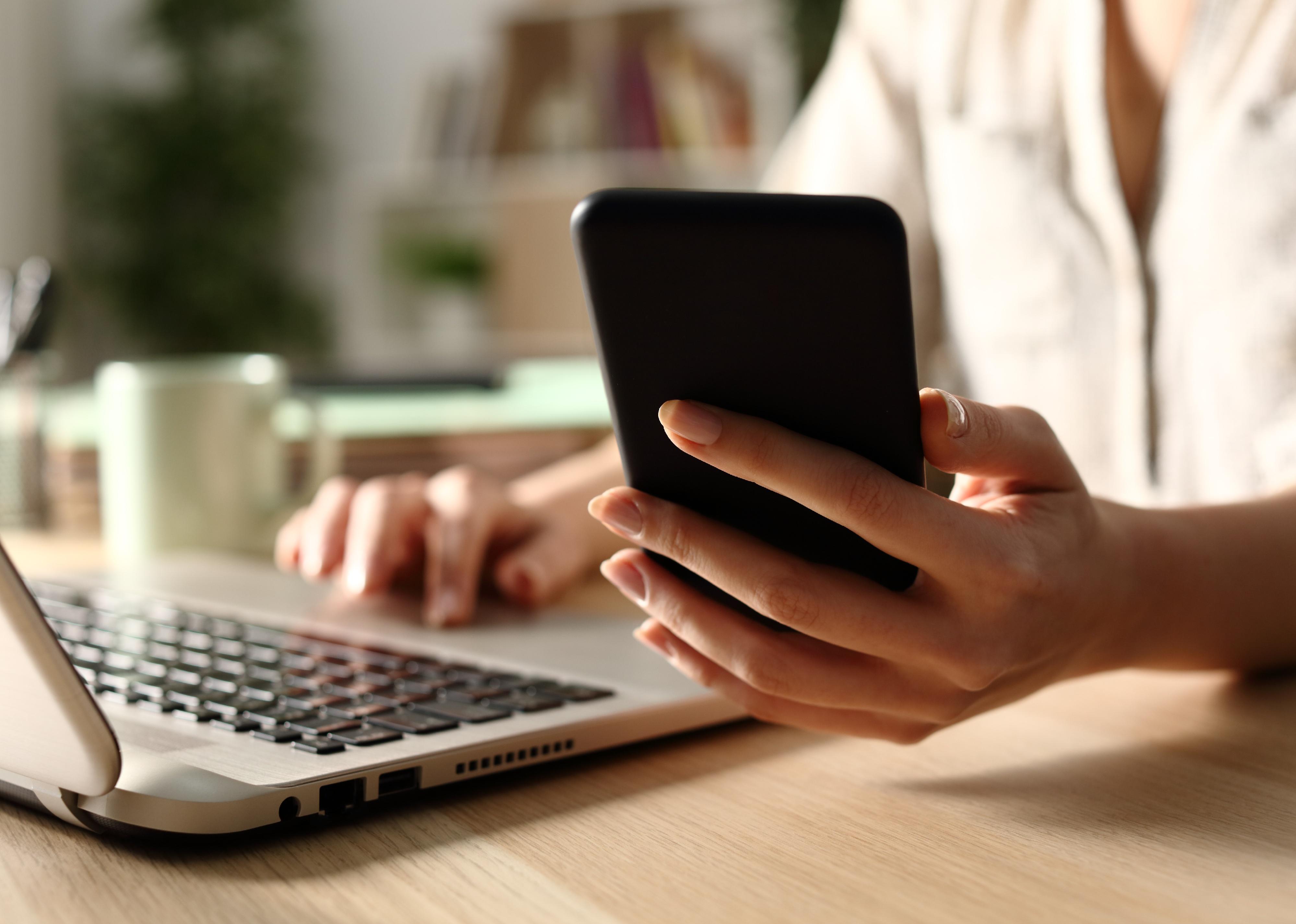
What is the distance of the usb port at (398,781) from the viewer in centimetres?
37

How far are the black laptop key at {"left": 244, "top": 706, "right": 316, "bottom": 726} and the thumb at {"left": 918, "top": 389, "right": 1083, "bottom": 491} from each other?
0.23 metres

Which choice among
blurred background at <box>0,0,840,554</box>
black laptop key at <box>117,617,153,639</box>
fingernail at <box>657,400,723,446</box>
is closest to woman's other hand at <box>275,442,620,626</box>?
black laptop key at <box>117,617,153,639</box>

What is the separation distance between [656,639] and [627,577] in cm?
4

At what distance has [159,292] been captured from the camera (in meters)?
3.72

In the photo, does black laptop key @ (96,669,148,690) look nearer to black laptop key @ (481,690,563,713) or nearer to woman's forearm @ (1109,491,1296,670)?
black laptop key @ (481,690,563,713)

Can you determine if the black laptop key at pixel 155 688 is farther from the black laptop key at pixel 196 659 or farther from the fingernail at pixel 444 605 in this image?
the fingernail at pixel 444 605

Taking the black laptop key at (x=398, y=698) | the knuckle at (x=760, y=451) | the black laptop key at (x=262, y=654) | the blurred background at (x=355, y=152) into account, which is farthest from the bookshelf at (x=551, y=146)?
the knuckle at (x=760, y=451)

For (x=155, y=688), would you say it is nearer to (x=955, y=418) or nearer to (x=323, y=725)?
(x=323, y=725)

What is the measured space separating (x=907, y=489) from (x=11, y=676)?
10.2 inches

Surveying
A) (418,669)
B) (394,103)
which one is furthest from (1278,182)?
(394,103)

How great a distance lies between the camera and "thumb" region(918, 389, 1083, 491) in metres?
0.36

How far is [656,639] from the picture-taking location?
0.44m

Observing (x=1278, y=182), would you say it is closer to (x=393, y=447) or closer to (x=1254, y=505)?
(x=1254, y=505)

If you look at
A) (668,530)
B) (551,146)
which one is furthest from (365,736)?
(551,146)
